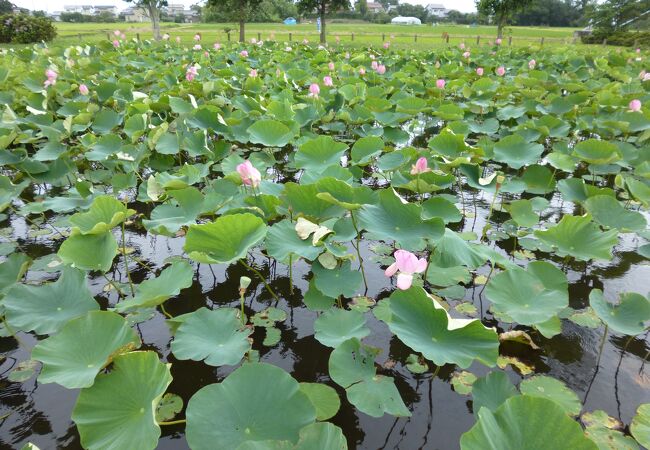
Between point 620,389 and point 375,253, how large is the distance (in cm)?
137

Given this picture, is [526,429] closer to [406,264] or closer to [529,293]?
[406,264]

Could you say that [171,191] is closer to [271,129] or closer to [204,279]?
[204,279]

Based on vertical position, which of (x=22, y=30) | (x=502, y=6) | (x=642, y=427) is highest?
(x=502, y=6)

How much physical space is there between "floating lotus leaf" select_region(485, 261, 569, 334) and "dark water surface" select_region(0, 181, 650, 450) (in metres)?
0.30

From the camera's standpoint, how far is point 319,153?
8.98ft

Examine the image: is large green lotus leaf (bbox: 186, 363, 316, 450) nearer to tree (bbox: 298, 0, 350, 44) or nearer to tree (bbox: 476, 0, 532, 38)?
tree (bbox: 476, 0, 532, 38)

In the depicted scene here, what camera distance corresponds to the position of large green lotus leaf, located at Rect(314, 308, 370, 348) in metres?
1.51

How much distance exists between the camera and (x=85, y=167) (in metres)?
3.63

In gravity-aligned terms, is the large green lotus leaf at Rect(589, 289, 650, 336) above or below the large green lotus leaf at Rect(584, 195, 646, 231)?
below

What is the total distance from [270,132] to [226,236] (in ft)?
5.08

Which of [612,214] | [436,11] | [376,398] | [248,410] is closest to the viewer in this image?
[248,410]

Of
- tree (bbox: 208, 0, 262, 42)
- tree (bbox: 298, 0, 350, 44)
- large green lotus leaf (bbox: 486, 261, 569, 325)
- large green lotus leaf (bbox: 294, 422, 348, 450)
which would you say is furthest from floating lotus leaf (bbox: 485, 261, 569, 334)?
tree (bbox: 298, 0, 350, 44)

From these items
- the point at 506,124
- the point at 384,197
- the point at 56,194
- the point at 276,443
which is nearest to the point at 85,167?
the point at 56,194

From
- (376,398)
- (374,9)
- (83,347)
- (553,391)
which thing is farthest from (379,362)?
(374,9)
